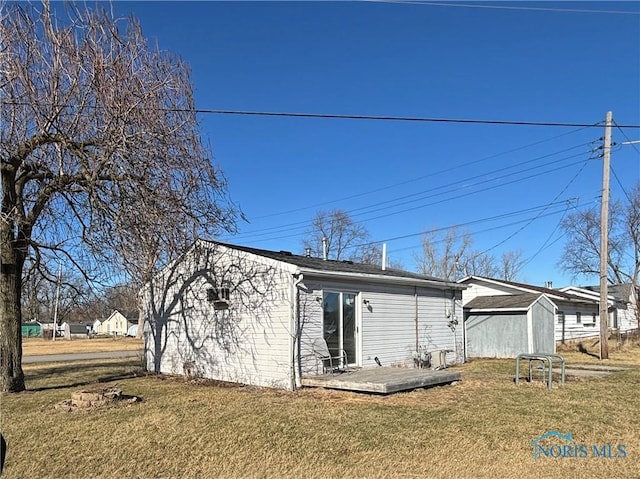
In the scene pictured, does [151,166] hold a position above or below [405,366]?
above

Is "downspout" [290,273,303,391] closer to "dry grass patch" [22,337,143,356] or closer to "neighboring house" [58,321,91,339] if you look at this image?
"dry grass patch" [22,337,143,356]

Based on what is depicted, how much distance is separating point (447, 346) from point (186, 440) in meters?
10.2

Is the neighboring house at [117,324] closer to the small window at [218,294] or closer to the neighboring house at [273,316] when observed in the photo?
the neighboring house at [273,316]

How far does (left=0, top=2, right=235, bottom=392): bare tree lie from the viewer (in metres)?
8.48

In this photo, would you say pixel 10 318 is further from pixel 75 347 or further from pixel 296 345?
pixel 75 347

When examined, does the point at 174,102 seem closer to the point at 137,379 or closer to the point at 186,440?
the point at 186,440

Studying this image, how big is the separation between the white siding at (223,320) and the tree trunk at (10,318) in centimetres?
347

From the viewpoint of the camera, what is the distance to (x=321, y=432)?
659 cm

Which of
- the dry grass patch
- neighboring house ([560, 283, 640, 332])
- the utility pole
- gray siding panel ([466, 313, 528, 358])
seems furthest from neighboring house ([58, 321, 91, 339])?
the utility pole

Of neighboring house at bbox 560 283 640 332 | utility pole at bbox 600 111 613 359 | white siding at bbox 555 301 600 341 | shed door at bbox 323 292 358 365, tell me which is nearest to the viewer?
shed door at bbox 323 292 358 365

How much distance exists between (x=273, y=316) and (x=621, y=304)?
121 ft

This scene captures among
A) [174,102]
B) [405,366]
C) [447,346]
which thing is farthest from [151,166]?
[447,346]

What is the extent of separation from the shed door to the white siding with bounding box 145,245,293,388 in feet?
3.82

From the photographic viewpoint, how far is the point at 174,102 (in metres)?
9.27
